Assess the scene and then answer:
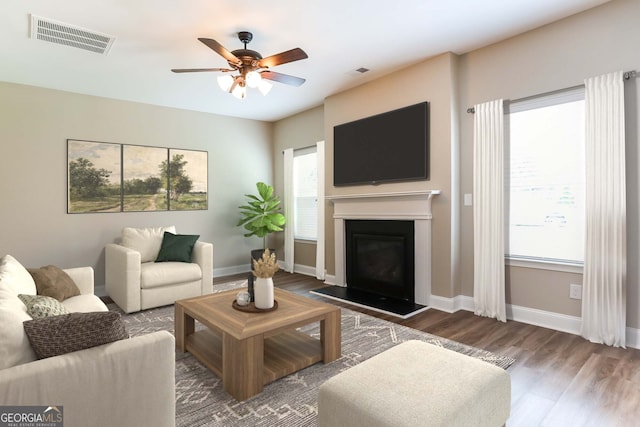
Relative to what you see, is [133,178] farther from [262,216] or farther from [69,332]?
[69,332]

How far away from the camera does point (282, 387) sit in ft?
7.27

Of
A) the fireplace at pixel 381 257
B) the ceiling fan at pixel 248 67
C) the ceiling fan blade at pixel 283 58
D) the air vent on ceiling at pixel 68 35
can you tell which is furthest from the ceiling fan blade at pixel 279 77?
the fireplace at pixel 381 257

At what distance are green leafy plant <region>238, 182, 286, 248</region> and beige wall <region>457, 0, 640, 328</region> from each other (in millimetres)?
2986

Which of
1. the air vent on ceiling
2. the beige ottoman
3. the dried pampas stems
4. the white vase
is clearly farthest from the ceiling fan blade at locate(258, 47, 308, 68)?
the beige ottoman

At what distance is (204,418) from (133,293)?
90.0 inches

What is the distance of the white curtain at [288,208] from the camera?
6.00 metres

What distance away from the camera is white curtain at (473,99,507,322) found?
3.42 metres

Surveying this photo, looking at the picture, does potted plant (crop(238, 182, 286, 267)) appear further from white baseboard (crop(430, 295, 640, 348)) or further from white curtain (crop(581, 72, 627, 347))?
white curtain (crop(581, 72, 627, 347))

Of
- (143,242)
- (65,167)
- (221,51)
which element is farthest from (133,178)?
(221,51)

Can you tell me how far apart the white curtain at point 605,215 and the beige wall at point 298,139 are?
354 cm

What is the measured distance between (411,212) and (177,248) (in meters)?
2.91

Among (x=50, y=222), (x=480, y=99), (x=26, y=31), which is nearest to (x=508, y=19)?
(x=480, y=99)

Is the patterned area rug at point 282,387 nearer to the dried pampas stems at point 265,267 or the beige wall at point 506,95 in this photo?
the dried pampas stems at point 265,267

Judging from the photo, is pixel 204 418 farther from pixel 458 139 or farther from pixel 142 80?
pixel 142 80
